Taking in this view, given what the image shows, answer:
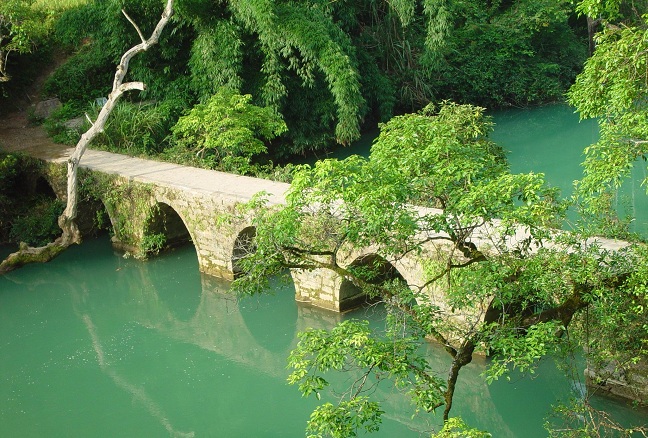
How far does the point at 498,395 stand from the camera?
10.7 meters

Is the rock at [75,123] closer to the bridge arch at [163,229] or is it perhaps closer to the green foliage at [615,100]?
the bridge arch at [163,229]

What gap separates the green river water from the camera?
34.7 ft

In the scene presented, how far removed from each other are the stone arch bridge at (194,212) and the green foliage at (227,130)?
56cm

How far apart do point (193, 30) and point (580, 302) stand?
13.5 metres

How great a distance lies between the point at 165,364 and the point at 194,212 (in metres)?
2.86

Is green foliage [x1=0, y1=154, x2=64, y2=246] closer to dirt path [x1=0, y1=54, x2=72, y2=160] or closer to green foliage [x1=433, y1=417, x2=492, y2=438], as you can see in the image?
dirt path [x1=0, y1=54, x2=72, y2=160]

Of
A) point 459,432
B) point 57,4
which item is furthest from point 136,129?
point 459,432

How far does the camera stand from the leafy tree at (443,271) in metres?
7.16

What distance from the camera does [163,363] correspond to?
12406 mm

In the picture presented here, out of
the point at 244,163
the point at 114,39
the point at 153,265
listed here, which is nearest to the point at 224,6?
the point at 114,39

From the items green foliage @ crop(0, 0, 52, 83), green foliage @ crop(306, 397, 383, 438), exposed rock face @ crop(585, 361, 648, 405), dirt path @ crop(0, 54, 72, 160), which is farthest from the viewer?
dirt path @ crop(0, 54, 72, 160)

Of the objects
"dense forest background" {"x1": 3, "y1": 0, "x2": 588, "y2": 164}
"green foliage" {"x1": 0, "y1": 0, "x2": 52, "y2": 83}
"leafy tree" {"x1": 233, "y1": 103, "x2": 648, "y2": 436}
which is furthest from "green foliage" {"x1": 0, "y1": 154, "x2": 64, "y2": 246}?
"leafy tree" {"x1": 233, "y1": 103, "x2": 648, "y2": 436}

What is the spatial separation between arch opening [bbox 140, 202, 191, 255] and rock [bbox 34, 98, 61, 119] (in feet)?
20.0

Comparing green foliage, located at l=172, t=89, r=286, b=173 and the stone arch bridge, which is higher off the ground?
green foliage, located at l=172, t=89, r=286, b=173
